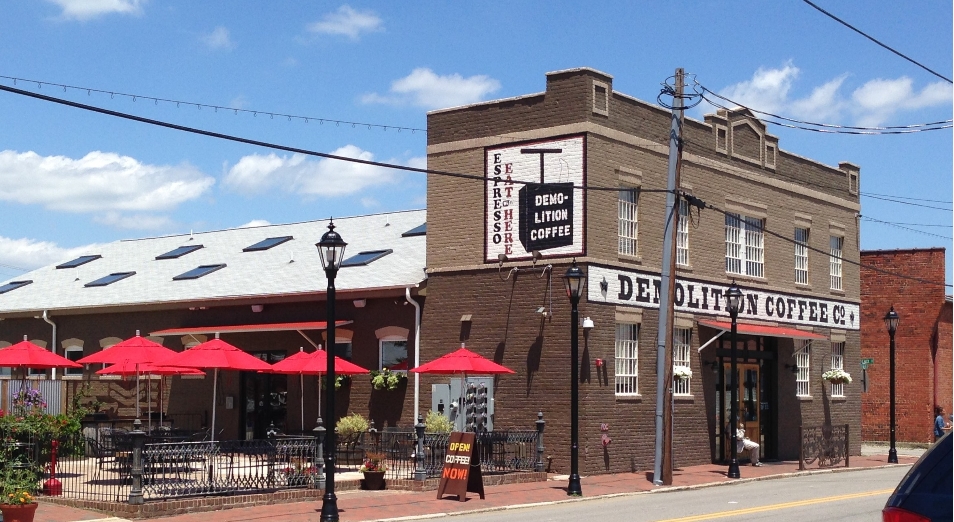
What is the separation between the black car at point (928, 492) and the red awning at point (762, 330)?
22349 mm

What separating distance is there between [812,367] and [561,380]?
11.1 m

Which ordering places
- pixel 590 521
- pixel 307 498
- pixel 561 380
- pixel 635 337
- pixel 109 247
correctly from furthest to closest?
1. pixel 109 247
2. pixel 635 337
3. pixel 561 380
4. pixel 307 498
5. pixel 590 521

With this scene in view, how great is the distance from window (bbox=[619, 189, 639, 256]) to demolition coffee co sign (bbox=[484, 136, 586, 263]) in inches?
61.6

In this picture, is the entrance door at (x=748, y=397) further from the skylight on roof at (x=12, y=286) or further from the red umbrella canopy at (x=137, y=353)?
the skylight on roof at (x=12, y=286)

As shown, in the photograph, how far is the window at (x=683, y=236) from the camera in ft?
94.6

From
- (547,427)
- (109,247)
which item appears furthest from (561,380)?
(109,247)

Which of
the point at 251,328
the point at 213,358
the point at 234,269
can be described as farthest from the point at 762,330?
the point at 234,269

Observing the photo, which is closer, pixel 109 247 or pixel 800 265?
pixel 800 265

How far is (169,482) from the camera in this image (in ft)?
62.2

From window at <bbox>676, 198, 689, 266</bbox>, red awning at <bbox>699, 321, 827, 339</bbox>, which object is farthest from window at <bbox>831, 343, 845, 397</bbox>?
window at <bbox>676, 198, 689, 266</bbox>

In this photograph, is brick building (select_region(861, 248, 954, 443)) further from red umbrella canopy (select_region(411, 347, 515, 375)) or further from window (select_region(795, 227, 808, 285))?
red umbrella canopy (select_region(411, 347, 515, 375))

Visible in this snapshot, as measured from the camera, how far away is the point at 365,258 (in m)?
31.6

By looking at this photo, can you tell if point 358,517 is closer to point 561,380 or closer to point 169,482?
point 169,482

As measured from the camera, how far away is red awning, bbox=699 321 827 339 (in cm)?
2916
